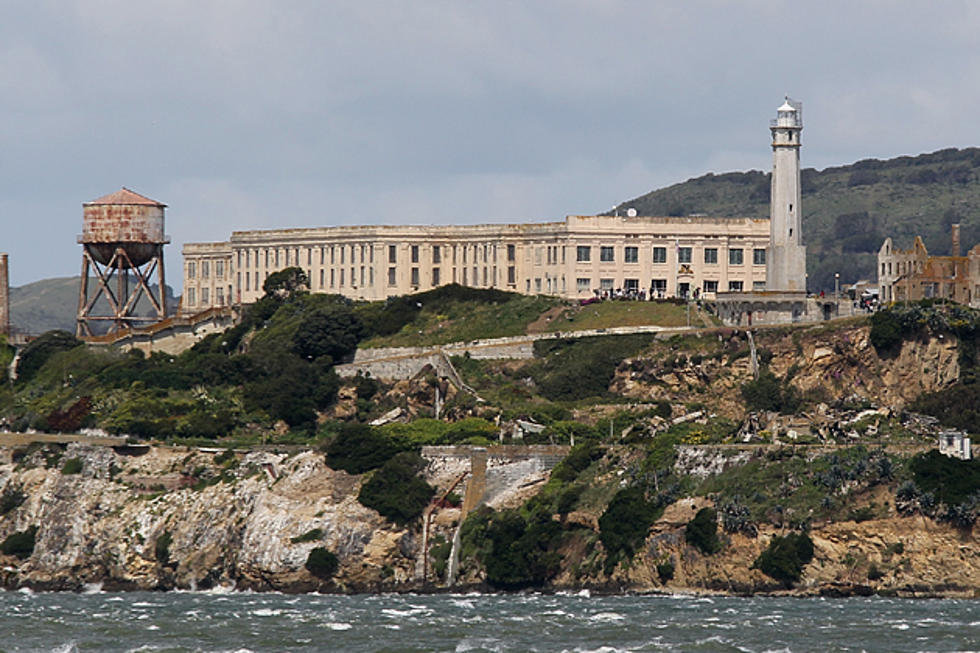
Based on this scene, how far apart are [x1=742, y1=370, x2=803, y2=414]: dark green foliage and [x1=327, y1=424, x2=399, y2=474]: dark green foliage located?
2336 centimetres

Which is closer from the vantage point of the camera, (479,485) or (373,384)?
(479,485)

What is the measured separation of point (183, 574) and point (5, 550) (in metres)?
11.8

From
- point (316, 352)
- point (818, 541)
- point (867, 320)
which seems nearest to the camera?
point (818, 541)

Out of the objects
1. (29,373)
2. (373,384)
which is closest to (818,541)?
(373,384)

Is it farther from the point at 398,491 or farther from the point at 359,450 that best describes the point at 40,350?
the point at 398,491

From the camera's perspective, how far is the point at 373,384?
14475cm

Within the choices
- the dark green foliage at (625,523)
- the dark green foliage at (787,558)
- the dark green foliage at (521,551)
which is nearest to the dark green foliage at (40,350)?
the dark green foliage at (521,551)

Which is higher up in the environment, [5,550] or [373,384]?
[373,384]

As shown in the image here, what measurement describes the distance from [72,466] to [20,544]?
624 cm

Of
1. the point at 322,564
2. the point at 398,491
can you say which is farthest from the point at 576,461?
the point at 322,564

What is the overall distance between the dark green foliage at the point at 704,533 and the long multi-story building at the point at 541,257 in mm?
52486

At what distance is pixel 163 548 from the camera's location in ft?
404

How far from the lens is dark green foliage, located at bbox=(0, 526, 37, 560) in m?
126

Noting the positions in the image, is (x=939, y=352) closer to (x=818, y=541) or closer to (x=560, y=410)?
(x=560, y=410)
